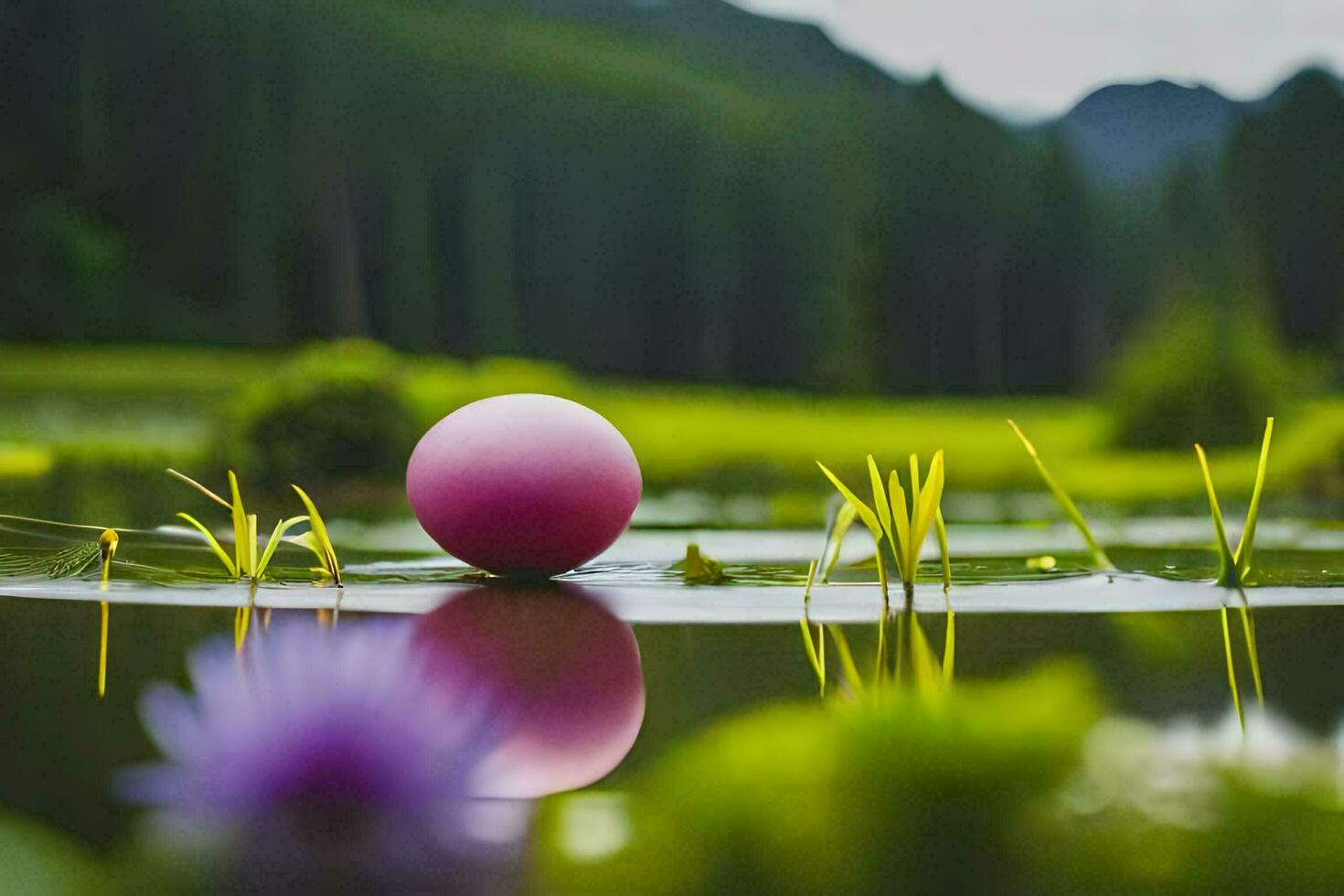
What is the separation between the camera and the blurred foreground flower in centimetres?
63

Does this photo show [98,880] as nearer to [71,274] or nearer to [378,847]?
[378,847]

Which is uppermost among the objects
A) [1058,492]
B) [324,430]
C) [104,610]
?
[324,430]

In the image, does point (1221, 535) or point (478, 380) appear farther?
point (478, 380)

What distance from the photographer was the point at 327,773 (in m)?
0.79

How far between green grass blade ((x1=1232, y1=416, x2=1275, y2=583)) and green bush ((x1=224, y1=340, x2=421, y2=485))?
3.21 m

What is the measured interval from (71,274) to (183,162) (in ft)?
2.42

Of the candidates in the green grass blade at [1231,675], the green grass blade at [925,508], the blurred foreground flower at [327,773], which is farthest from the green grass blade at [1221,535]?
the blurred foreground flower at [327,773]

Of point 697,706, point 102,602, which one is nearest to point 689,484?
point 102,602

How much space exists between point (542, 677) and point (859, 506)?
55 cm

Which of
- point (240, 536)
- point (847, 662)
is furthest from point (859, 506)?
point (240, 536)

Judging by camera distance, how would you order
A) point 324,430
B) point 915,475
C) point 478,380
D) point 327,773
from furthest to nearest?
point 478,380, point 324,430, point 915,475, point 327,773

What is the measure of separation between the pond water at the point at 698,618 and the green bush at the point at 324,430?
2.14 meters

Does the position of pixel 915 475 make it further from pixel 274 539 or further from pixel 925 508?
pixel 274 539

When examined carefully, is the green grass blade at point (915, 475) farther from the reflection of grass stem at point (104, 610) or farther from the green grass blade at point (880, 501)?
the reflection of grass stem at point (104, 610)
